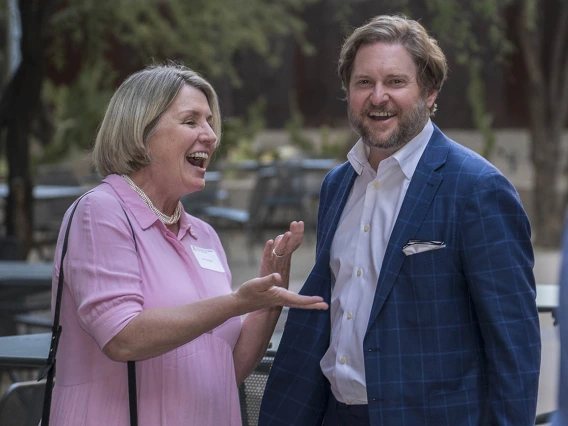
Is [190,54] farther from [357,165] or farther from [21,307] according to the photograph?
[357,165]

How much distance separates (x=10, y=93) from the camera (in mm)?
6824

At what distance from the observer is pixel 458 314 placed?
2.26 metres

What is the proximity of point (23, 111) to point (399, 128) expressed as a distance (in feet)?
16.2

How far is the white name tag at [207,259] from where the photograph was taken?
255 cm

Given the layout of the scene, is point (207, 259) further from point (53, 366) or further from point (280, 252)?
point (53, 366)

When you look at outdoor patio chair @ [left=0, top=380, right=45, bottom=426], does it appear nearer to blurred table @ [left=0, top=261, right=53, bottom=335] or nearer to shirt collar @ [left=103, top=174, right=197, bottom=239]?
shirt collar @ [left=103, top=174, right=197, bottom=239]

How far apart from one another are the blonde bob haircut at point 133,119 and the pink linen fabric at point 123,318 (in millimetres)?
67

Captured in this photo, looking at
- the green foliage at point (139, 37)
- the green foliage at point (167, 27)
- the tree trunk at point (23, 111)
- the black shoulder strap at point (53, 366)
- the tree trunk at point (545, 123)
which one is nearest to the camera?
the black shoulder strap at point (53, 366)

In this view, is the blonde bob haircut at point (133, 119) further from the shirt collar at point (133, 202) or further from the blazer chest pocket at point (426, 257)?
the blazer chest pocket at point (426, 257)

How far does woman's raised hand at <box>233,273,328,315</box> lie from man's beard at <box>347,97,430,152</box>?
43 centimetres

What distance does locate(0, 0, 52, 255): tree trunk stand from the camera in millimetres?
6703

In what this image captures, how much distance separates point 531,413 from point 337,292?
55 centimetres

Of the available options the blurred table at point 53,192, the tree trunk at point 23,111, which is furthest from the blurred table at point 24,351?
the blurred table at point 53,192

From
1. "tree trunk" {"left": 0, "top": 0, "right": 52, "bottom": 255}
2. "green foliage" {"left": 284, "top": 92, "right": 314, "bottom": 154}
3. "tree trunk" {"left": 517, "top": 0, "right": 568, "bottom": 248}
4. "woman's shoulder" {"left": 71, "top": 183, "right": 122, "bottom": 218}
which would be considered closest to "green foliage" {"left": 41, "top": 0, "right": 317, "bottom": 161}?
"tree trunk" {"left": 0, "top": 0, "right": 52, "bottom": 255}
